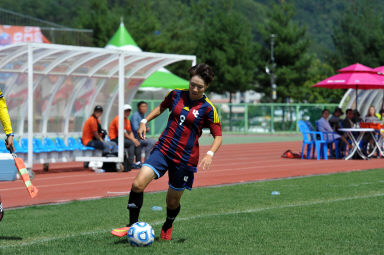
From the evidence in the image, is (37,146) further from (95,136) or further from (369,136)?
(369,136)

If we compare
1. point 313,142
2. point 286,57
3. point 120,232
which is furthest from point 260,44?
point 120,232

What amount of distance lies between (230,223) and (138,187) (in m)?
1.83

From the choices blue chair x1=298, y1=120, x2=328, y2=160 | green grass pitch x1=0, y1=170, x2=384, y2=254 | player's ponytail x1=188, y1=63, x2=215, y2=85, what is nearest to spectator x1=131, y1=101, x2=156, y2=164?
blue chair x1=298, y1=120, x2=328, y2=160

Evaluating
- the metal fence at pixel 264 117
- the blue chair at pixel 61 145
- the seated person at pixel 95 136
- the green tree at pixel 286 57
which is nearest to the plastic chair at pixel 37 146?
the blue chair at pixel 61 145

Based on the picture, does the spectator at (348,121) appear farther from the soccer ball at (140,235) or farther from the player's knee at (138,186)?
the soccer ball at (140,235)

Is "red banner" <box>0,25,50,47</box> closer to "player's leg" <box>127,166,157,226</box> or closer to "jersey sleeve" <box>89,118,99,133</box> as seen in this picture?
"jersey sleeve" <box>89,118,99,133</box>

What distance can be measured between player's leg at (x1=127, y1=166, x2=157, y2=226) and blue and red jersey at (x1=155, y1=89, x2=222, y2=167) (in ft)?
0.85

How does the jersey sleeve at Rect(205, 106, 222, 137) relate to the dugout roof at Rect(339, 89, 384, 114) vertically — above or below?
above

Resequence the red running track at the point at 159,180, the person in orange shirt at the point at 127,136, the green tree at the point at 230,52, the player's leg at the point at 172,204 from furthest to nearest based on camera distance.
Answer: the green tree at the point at 230,52
the person in orange shirt at the point at 127,136
the red running track at the point at 159,180
the player's leg at the point at 172,204

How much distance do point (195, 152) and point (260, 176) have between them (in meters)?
8.53

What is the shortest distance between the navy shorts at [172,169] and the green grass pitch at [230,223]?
589 millimetres

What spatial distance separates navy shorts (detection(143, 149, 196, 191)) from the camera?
6965 mm

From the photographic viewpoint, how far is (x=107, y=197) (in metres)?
11.6

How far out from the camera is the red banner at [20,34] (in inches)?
1694
